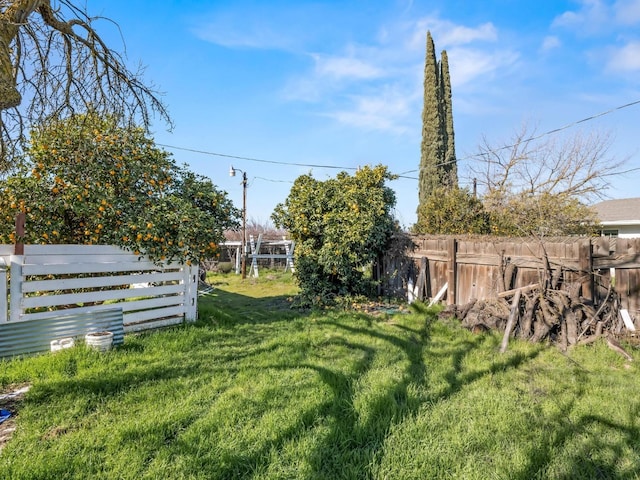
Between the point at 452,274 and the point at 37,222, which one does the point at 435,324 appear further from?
the point at 37,222

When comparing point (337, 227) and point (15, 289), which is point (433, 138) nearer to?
point (337, 227)

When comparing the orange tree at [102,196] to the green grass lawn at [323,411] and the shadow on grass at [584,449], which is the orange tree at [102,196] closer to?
the green grass lawn at [323,411]

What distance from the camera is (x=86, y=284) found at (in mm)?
4656

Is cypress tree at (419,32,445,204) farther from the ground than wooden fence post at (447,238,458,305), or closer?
farther from the ground

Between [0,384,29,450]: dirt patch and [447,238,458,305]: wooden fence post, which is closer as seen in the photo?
[0,384,29,450]: dirt patch

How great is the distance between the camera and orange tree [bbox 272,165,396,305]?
8031mm

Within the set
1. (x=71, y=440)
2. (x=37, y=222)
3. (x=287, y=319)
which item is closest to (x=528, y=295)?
(x=287, y=319)

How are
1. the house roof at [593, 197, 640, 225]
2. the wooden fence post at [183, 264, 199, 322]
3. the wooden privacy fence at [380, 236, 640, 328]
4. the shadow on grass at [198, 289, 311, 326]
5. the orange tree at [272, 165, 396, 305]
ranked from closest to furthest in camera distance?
the wooden privacy fence at [380, 236, 640, 328] → the wooden fence post at [183, 264, 199, 322] → the shadow on grass at [198, 289, 311, 326] → the orange tree at [272, 165, 396, 305] → the house roof at [593, 197, 640, 225]

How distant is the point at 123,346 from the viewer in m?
4.36

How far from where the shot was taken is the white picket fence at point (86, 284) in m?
4.05

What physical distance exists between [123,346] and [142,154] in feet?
10.1

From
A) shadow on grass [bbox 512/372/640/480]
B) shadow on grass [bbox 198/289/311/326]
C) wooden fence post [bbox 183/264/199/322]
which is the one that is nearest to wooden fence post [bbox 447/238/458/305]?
shadow on grass [bbox 198/289/311/326]

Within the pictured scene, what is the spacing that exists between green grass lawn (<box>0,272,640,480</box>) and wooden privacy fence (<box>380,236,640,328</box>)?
46.7 inches

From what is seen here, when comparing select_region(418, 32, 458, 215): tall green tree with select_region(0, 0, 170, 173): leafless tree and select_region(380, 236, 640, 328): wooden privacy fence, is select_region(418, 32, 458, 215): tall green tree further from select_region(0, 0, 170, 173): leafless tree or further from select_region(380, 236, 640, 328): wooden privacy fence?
select_region(0, 0, 170, 173): leafless tree
